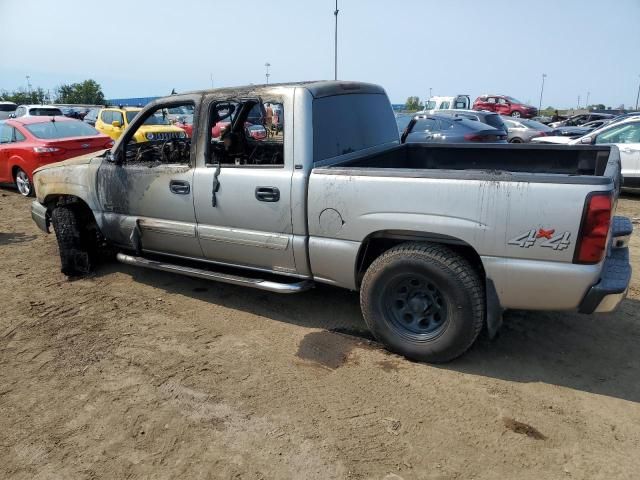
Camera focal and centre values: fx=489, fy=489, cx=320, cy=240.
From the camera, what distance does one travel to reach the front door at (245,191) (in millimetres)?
3818

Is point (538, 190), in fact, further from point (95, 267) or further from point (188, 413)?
point (95, 267)

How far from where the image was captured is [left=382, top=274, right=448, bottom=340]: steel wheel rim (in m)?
3.41

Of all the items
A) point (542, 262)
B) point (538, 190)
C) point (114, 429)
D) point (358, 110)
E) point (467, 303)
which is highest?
point (358, 110)

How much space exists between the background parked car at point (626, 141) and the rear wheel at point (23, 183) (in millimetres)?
10217

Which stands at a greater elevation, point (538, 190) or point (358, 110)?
point (358, 110)

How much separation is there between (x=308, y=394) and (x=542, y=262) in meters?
1.69

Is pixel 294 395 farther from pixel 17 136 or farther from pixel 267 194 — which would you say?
pixel 17 136

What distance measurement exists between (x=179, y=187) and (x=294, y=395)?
2.16 metres

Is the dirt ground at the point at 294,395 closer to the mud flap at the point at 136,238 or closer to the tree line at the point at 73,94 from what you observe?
the mud flap at the point at 136,238

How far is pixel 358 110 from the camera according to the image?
441 cm

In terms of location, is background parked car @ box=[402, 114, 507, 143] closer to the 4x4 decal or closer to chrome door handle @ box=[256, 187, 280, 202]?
chrome door handle @ box=[256, 187, 280, 202]

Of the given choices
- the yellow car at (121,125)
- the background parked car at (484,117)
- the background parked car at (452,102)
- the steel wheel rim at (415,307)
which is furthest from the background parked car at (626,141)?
the background parked car at (452,102)

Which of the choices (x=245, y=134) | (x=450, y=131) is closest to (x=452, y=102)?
(x=450, y=131)

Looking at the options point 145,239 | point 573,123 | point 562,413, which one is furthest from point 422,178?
point 573,123
